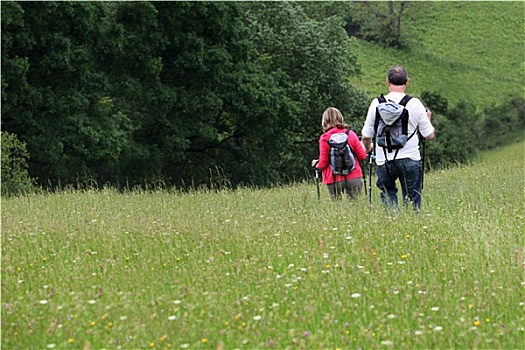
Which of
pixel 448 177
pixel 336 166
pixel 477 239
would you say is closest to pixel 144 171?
pixel 448 177

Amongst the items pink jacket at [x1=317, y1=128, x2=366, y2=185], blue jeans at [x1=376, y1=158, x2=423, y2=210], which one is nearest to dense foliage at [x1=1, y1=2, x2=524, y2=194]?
pink jacket at [x1=317, y1=128, x2=366, y2=185]

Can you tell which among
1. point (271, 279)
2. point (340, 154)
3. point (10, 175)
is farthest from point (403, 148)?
point (10, 175)

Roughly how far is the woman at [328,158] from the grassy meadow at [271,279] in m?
0.80

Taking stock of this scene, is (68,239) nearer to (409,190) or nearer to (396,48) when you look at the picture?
(409,190)

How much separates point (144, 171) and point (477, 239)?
76.8 ft

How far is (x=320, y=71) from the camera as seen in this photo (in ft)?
117

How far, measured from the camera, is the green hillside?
6250 centimetres

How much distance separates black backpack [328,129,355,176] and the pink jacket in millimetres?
79

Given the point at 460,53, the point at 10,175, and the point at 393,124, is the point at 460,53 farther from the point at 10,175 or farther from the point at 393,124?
the point at 393,124

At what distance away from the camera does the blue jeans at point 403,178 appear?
368 inches

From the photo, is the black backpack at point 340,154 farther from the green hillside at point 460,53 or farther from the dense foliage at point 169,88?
the green hillside at point 460,53

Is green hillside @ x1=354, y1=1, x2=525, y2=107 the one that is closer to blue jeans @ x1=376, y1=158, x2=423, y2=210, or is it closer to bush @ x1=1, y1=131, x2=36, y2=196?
bush @ x1=1, y1=131, x2=36, y2=196

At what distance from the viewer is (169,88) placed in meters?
29.6

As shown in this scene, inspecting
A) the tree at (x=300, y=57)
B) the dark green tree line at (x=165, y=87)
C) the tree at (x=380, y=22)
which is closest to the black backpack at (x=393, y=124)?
the dark green tree line at (x=165, y=87)
